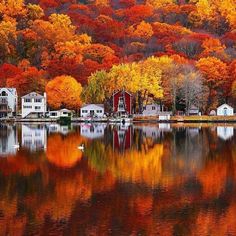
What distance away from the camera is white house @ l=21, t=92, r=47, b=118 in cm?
7006

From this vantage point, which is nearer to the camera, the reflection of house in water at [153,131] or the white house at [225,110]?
the reflection of house in water at [153,131]

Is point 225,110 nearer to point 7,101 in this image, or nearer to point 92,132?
point 92,132

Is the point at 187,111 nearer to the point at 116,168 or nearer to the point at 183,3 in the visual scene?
the point at 116,168

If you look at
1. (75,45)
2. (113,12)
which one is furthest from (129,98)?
(113,12)

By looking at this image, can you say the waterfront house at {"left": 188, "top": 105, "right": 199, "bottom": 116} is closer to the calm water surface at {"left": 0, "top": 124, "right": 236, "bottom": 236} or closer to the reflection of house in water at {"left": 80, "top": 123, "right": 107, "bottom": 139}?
the reflection of house in water at {"left": 80, "top": 123, "right": 107, "bottom": 139}

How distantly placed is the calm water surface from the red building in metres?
36.7

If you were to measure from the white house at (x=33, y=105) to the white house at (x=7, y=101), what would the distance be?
1.81 metres

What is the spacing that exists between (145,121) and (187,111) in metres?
5.06

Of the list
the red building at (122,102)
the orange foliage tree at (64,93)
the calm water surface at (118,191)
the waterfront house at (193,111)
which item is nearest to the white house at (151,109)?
the red building at (122,102)

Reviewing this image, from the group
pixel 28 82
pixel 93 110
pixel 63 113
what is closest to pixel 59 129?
pixel 63 113

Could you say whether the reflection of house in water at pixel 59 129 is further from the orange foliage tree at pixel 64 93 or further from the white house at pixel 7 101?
the white house at pixel 7 101

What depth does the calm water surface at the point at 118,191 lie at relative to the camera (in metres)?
13.7

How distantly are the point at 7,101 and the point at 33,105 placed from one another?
12.2 feet

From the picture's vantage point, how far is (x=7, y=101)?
7156cm
